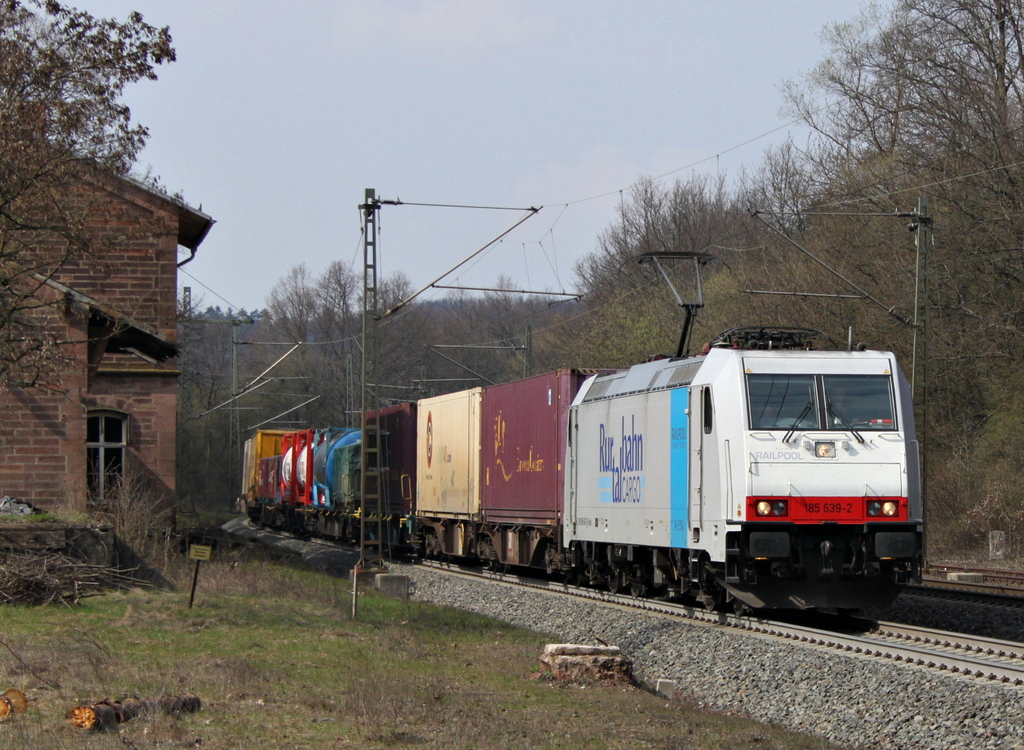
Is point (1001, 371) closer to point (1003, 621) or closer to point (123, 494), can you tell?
point (1003, 621)

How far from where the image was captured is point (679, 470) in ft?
46.2

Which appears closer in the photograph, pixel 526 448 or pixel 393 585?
pixel 393 585

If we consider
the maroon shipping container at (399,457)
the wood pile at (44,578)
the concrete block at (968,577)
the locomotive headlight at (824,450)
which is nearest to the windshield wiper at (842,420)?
the locomotive headlight at (824,450)

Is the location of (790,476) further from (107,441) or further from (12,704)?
(107,441)

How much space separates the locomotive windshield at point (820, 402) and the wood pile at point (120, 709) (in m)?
6.99

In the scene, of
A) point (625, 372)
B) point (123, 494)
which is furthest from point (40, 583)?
point (625, 372)

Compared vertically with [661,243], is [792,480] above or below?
below

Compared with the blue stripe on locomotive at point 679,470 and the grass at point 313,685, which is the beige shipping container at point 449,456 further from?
the blue stripe on locomotive at point 679,470

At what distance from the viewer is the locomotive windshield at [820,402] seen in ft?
42.5

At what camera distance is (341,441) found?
106 ft

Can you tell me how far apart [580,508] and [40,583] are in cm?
759

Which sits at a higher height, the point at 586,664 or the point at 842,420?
the point at 842,420

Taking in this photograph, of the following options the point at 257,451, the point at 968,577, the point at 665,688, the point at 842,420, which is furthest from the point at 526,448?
the point at 257,451

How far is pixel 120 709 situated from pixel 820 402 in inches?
324
